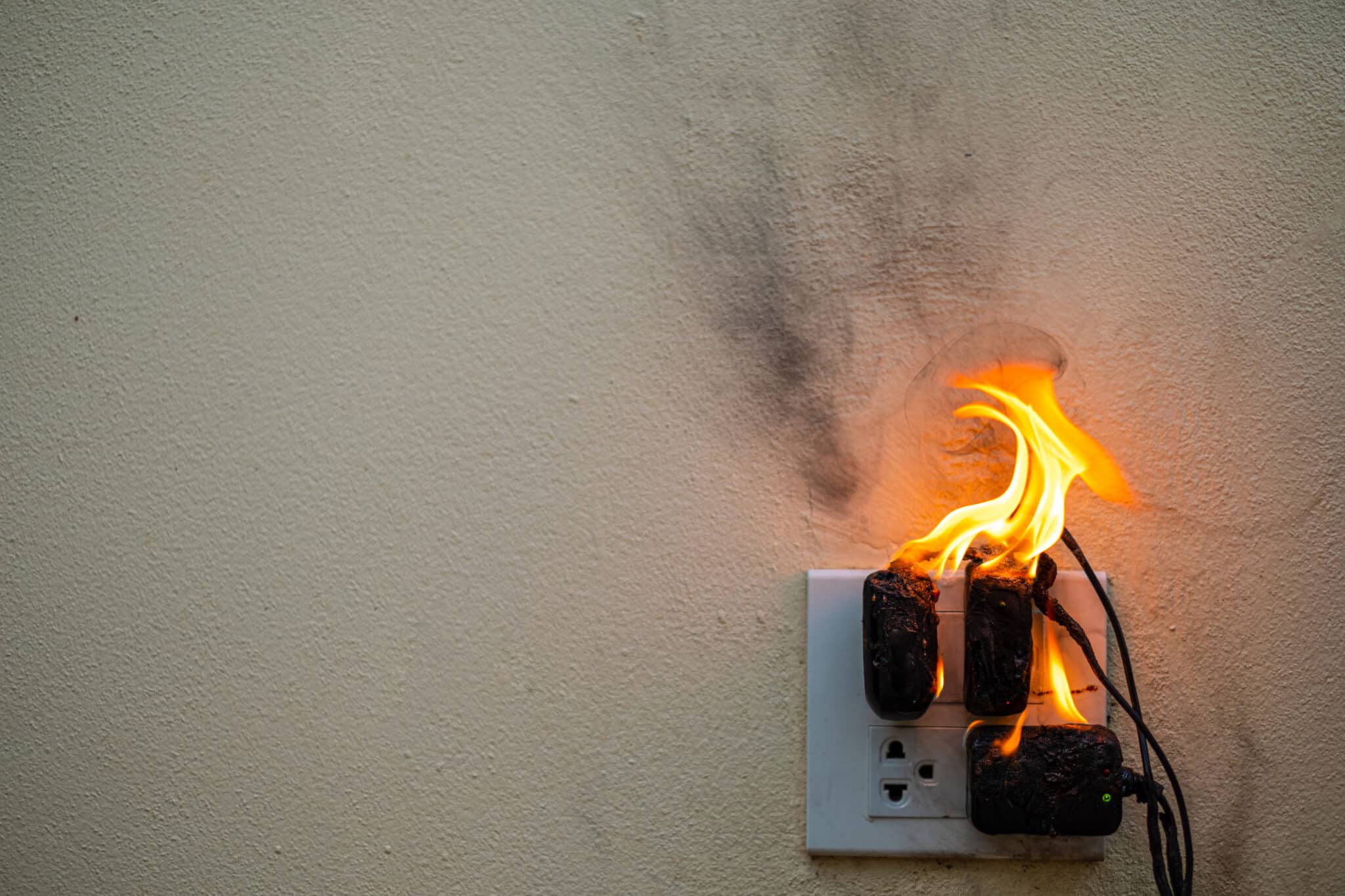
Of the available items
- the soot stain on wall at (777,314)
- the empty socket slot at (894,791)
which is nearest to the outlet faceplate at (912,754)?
the empty socket slot at (894,791)

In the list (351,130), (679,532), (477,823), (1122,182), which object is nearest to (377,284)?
(351,130)

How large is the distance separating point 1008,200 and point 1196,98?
0.46ft

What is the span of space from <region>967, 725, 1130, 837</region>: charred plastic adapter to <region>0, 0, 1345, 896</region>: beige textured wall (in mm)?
71

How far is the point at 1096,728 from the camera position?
1.73 ft

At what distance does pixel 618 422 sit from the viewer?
60 cm

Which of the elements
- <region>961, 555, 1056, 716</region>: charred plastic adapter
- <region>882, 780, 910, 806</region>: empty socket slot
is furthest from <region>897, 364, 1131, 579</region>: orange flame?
<region>882, 780, 910, 806</region>: empty socket slot

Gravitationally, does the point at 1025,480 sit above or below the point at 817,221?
below

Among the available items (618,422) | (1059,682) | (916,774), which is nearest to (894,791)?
(916,774)

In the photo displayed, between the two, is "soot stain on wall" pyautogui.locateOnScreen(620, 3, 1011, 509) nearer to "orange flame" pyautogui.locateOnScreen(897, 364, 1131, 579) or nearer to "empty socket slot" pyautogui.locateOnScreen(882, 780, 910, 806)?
"orange flame" pyautogui.locateOnScreen(897, 364, 1131, 579)

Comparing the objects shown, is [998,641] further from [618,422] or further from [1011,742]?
[618,422]

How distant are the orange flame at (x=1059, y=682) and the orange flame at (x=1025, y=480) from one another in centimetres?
6

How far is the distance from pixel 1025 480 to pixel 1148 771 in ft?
0.61

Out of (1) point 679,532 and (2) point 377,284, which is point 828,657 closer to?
(1) point 679,532

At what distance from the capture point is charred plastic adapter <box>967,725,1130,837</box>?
0.52 meters
